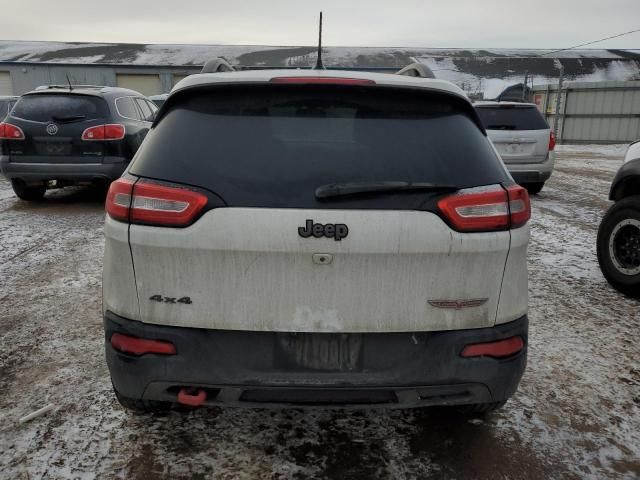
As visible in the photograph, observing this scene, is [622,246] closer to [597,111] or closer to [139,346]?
[139,346]

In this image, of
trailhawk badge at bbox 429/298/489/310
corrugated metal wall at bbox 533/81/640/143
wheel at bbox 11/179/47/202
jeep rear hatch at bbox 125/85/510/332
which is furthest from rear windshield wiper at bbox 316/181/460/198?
corrugated metal wall at bbox 533/81/640/143

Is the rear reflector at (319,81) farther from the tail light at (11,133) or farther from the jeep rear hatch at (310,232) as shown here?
the tail light at (11,133)

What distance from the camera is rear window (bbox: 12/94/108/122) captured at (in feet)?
24.9

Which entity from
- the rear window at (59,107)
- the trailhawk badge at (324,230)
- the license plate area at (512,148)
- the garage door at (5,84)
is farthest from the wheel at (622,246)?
the garage door at (5,84)

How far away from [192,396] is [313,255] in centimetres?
75

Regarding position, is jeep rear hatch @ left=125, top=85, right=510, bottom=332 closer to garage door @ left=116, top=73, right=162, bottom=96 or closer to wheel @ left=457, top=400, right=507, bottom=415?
wheel @ left=457, top=400, right=507, bottom=415

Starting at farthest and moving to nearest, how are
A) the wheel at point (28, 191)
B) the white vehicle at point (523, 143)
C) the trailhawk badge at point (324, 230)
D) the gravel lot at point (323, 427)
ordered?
the white vehicle at point (523, 143) < the wheel at point (28, 191) < the gravel lot at point (323, 427) < the trailhawk badge at point (324, 230)

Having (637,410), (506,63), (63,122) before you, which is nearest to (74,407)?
(637,410)

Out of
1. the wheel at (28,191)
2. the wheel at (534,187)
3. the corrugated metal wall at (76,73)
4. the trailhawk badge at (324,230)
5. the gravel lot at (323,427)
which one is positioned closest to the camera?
the trailhawk badge at (324,230)

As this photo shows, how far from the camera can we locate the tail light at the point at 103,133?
7496mm

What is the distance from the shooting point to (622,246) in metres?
4.52

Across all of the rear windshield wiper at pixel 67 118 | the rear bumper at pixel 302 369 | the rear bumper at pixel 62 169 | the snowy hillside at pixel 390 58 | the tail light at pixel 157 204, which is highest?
the snowy hillside at pixel 390 58

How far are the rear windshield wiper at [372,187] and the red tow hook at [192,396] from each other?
2.98 feet

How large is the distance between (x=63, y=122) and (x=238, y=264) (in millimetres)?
6871
